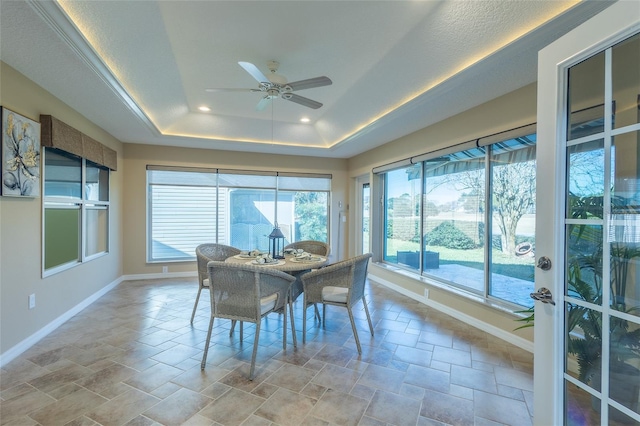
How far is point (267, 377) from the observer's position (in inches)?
87.2

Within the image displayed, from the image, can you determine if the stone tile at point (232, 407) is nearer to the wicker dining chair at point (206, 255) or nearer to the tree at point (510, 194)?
the wicker dining chair at point (206, 255)

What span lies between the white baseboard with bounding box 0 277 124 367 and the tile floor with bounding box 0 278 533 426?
0.06m

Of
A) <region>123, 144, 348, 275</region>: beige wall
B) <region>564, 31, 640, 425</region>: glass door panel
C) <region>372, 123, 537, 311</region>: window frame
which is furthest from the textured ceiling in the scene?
<region>123, 144, 348, 275</region>: beige wall

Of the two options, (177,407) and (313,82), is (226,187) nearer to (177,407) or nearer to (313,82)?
(313,82)

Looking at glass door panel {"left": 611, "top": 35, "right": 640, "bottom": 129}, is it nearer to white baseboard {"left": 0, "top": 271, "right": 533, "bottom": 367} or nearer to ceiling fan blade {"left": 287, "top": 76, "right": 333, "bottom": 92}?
ceiling fan blade {"left": 287, "top": 76, "right": 333, "bottom": 92}

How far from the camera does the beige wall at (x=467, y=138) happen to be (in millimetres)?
2729

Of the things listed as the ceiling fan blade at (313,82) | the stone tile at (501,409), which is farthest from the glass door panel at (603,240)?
the ceiling fan blade at (313,82)

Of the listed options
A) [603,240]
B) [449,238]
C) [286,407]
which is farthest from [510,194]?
[286,407]

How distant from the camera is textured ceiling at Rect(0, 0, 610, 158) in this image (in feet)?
6.59

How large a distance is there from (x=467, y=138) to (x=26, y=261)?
473cm

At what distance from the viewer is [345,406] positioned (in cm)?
189

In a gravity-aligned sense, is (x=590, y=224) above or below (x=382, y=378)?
above

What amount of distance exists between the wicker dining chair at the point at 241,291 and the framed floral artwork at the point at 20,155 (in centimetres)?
189

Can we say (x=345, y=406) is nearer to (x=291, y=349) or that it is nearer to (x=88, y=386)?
(x=291, y=349)
